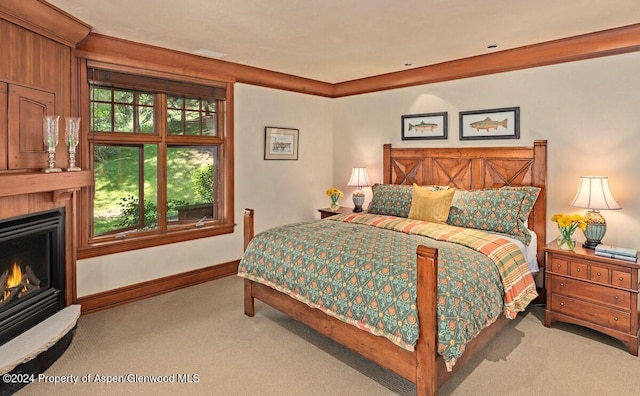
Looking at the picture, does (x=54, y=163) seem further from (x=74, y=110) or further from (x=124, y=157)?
(x=124, y=157)

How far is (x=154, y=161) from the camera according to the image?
13.3 feet

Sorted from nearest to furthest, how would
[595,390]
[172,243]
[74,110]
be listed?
[595,390], [74,110], [172,243]

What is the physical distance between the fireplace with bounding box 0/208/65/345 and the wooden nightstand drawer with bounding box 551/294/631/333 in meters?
4.03

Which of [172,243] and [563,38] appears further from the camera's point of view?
[172,243]

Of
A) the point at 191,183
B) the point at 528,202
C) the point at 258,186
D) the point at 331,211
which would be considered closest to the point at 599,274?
the point at 528,202

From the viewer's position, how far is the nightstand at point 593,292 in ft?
9.32

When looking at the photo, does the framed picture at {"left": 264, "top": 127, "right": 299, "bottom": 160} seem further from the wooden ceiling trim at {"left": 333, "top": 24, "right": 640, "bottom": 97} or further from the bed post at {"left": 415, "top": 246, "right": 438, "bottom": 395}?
the bed post at {"left": 415, "top": 246, "right": 438, "bottom": 395}

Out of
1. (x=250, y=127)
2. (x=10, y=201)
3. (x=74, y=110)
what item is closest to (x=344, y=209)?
(x=250, y=127)

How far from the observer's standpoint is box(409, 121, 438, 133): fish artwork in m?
4.65

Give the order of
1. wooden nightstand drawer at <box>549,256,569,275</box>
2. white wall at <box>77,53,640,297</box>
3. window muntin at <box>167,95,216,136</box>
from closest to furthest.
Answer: wooden nightstand drawer at <box>549,256,569,275</box>, white wall at <box>77,53,640,297</box>, window muntin at <box>167,95,216,136</box>

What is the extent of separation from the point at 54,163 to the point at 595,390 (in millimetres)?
4070

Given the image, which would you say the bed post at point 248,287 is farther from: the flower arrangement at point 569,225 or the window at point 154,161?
the flower arrangement at point 569,225

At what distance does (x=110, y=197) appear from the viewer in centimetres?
380

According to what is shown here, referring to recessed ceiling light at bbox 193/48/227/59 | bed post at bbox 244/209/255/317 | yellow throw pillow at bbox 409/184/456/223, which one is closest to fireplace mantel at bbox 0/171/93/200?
bed post at bbox 244/209/255/317
